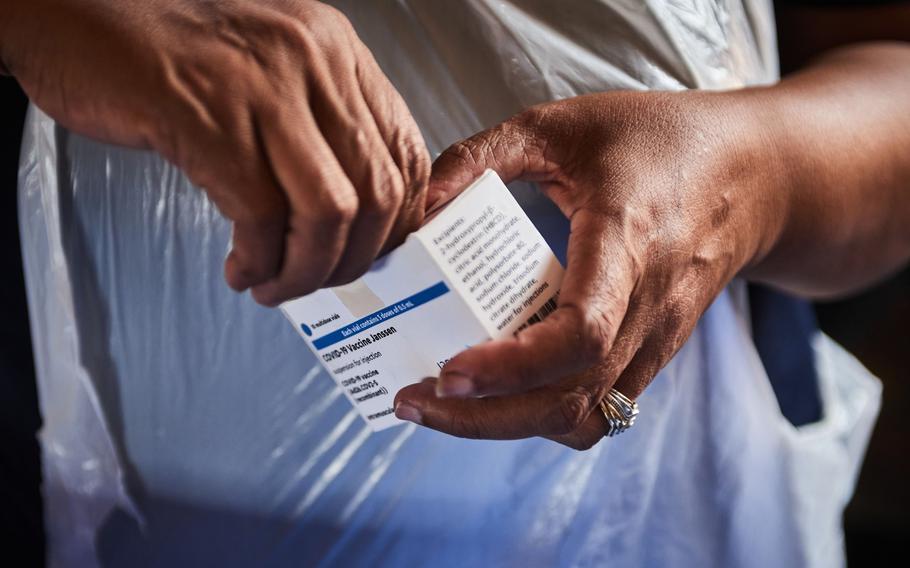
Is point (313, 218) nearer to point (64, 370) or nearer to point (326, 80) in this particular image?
point (326, 80)

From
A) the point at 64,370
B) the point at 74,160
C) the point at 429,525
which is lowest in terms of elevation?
the point at 429,525

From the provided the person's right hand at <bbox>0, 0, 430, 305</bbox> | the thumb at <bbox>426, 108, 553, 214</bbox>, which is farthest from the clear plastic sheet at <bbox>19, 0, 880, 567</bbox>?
the person's right hand at <bbox>0, 0, 430, 305</bbox>

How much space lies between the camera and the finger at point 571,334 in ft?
1.24

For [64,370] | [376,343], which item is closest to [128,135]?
[376,343]

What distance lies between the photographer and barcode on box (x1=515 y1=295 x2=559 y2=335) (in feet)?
1.35

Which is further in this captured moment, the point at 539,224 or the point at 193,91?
the point at 539,224

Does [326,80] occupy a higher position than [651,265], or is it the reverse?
[326,80]

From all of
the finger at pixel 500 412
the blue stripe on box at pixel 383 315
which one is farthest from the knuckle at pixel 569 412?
the blue stripe on box at pixel 383 315

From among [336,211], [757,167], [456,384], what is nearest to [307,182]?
[336,211]

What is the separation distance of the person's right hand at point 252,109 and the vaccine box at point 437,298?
2 centimetres

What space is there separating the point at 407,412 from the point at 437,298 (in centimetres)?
9

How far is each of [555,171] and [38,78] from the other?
274 millimetres

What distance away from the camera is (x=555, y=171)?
0.48 meters

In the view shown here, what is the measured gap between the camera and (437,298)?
38 centimetres
